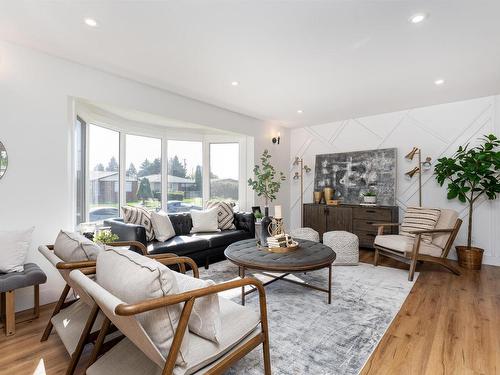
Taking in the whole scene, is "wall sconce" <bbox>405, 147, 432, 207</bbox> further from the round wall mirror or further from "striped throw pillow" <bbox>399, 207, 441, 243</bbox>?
the round wall mirror

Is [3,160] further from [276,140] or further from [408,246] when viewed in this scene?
[408,246]

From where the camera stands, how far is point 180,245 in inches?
130

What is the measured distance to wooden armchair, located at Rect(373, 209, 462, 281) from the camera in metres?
3.31

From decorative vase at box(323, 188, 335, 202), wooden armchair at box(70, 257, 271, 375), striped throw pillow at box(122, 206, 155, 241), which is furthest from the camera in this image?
decorative vase at box(323, 188, 335, 202)

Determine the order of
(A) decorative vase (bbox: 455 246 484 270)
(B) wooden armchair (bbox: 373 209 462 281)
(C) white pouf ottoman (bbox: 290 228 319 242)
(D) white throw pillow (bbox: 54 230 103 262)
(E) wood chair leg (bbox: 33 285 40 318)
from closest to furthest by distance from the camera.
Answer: (D) white throw pillow (bbox: 54 230 103 262)
(E) wood chair leg (bbox: 33 285 40 318)
(B) wooden armchair (bbox: 373 209 462 281)
(A) decorative vase (bbox: 455 246 484 270)
(C) white pouf ottoman (bbox: 290 228 319 242)

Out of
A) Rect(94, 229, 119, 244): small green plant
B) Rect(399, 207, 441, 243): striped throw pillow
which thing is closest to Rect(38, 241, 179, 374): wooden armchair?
Rect(94, 229, 119, 244): small green plant

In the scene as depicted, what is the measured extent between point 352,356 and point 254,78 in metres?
3.03

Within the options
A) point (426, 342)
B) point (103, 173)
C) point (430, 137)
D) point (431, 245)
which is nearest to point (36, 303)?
point (103, 173)

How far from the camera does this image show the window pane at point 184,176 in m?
5.01

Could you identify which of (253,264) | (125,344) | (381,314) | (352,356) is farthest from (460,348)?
(125,344)

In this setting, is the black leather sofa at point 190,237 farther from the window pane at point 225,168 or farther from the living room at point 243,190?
the window pane at point 225,168

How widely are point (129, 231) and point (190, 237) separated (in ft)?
2.79

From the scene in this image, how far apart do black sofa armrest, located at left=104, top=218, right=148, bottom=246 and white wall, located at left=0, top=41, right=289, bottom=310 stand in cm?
54

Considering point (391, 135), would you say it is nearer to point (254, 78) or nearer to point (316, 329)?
point (254, 78)
